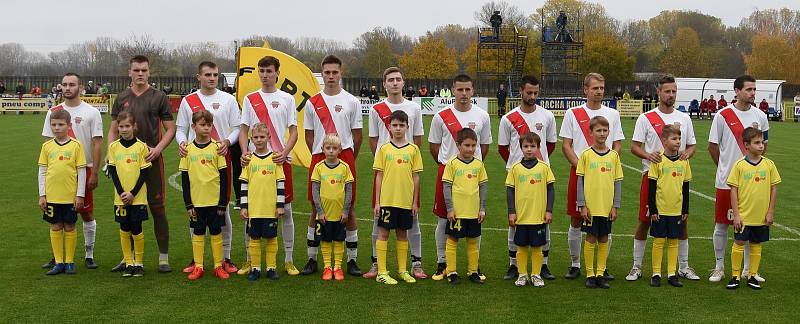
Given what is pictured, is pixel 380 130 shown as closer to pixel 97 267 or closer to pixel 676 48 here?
pixel 97 267

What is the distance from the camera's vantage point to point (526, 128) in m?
7.52

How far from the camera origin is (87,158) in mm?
7715

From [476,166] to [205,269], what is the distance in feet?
9.20

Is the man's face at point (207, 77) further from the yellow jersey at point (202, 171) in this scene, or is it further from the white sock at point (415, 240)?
the white sock at point (415, 240)

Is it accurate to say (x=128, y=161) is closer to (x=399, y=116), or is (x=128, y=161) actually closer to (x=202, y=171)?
(x=202, y=171)

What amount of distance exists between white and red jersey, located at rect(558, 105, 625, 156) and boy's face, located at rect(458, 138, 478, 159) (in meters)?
0.97

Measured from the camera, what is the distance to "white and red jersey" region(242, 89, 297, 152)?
7664mm

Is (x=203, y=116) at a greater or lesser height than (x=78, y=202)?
greater

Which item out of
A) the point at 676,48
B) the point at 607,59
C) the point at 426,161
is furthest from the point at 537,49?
the point at 426,161

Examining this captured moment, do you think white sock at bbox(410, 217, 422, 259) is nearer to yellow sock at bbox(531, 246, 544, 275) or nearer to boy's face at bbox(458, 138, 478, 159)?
boy's face at bbox(458, 138, 478, 159)

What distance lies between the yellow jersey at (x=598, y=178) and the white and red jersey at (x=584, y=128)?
370mm

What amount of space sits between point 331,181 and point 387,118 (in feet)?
2.65

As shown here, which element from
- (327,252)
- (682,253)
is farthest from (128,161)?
(682,253)

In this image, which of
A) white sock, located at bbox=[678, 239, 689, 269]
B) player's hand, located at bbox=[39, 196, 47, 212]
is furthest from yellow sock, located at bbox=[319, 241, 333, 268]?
white sock, located at bbox=[678, 239, 689, 269]
